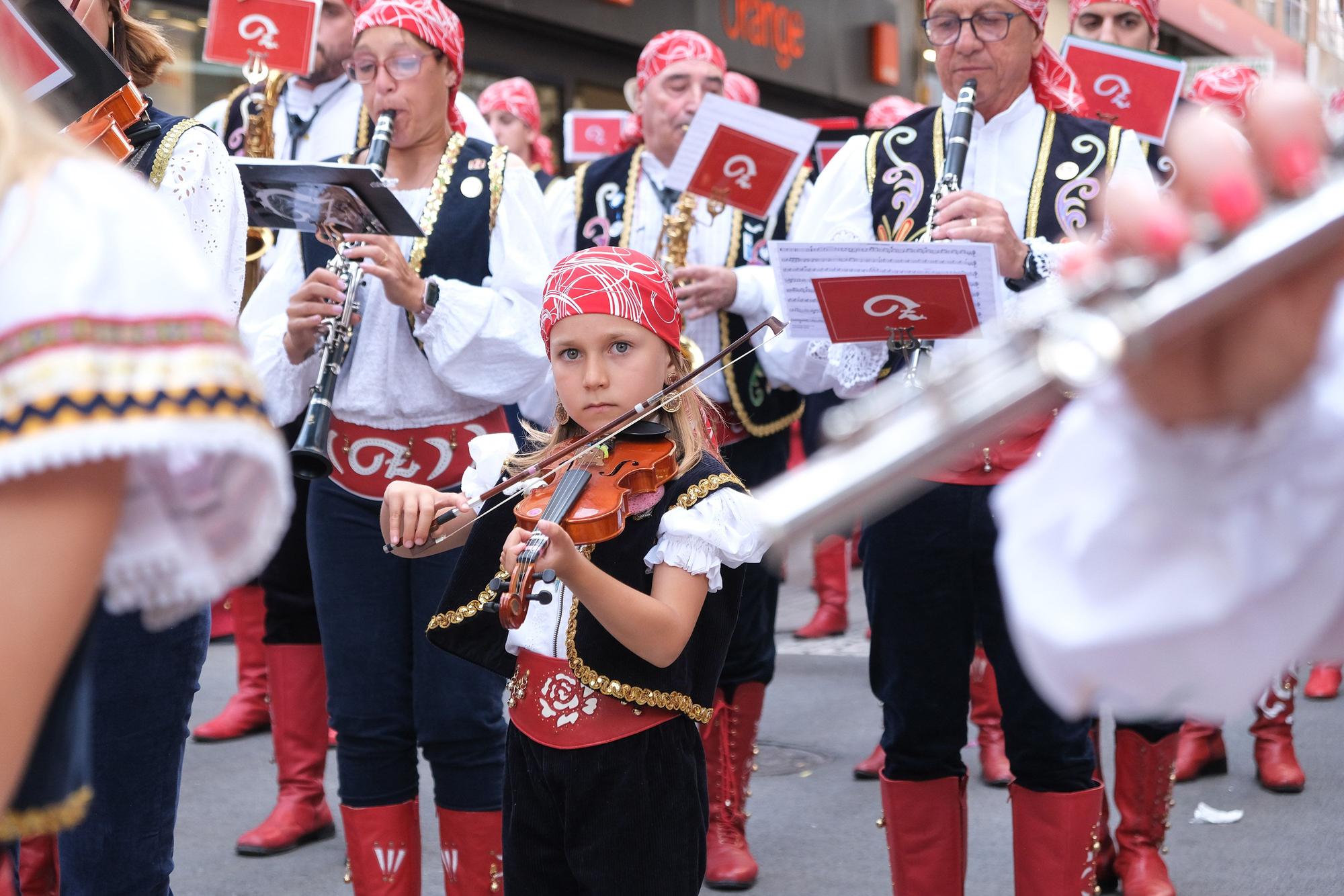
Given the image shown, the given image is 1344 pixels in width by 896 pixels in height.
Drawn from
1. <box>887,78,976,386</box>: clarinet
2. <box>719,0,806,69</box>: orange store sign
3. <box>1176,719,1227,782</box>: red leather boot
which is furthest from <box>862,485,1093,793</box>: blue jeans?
<box>719,0,806,69</box>: orange store sign

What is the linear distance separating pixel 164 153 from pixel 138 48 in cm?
29

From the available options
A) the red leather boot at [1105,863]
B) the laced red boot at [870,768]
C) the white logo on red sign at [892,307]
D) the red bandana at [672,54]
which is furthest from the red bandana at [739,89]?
the white logo on red sign at [892,307]

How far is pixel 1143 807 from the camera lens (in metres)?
3.27

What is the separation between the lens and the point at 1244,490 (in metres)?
0.92

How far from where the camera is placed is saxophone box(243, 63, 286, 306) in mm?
3957

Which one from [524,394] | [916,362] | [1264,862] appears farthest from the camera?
[1264,862]

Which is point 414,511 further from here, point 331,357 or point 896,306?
point 896,306

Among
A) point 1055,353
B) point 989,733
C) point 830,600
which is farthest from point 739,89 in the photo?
point 1055,353

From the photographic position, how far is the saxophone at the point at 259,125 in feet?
13.0

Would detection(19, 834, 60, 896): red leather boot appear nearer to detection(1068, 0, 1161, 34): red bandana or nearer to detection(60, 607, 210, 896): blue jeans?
detection(60, 607, 210, 896): blue jeans

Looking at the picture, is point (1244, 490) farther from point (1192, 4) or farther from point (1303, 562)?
point (1192, 4)

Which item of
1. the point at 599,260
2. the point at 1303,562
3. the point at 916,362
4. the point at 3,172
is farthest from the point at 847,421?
the point at 916,362

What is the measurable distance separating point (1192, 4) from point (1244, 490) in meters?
17.7

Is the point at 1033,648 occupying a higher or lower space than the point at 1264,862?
higher
